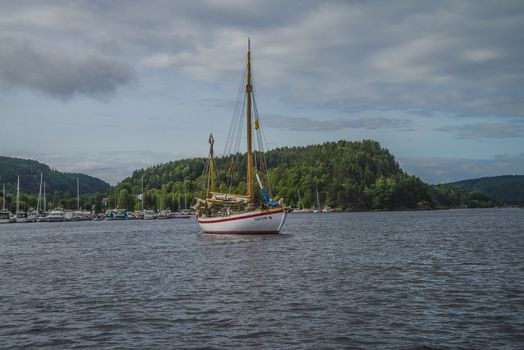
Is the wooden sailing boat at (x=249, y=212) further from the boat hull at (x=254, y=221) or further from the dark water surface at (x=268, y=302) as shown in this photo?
the dark water surface at (x=268, y=302)

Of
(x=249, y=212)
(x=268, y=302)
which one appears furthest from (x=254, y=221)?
(x=268, y=302)

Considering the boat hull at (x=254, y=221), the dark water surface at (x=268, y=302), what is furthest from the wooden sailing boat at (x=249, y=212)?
the dark water surface at (x=268, y=302)

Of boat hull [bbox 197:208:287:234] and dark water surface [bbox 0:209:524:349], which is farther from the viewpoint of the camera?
boat hull [bbox 197:208:287:234]

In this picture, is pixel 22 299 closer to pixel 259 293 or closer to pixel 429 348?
pixel 259 293

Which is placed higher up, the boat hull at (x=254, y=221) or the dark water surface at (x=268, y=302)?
the boat hull at (x=254, y=221)

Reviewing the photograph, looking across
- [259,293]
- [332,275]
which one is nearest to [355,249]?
[332,275]

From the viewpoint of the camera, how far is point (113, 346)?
22.8m

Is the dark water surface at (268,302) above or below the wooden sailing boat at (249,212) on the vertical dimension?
below

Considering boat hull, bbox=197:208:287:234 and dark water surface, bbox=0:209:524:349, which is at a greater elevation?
boat hull, bbox=197:208:287:234

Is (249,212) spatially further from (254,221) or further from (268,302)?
(268,302)

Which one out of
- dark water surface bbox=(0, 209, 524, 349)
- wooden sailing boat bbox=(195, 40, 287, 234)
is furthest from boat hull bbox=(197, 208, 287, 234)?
dark water surface bbox=(0, 209, 524, 349)

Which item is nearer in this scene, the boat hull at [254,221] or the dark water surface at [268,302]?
the dark water surface at [268,302]

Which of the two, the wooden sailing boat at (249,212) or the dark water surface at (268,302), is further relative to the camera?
the wooden sailing boat at (249,212)

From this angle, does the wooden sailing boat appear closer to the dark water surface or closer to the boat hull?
the boat hull
